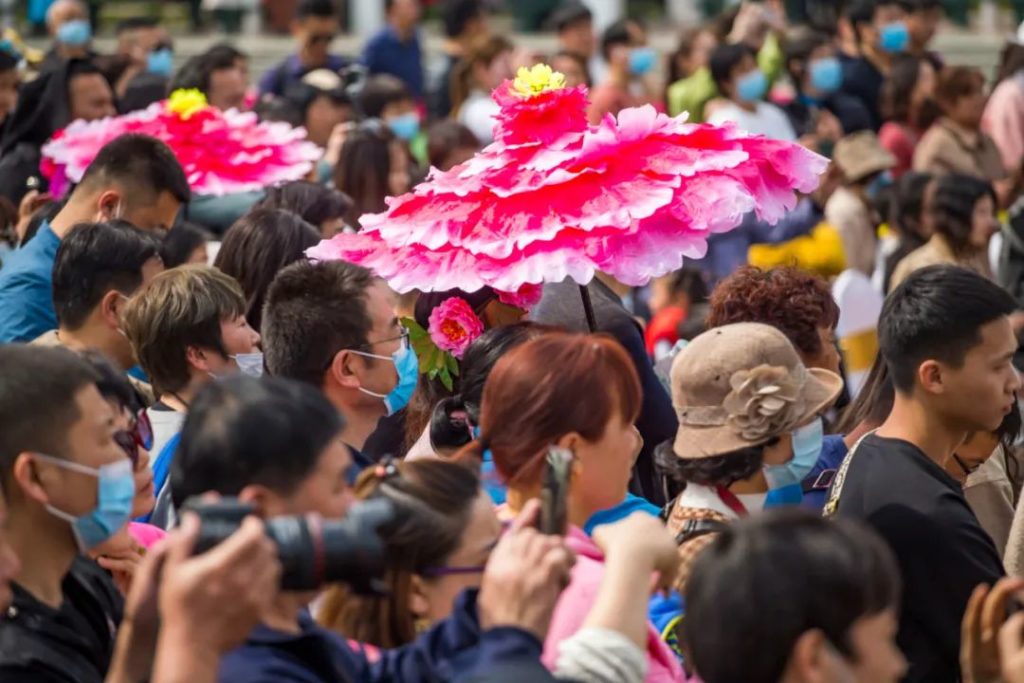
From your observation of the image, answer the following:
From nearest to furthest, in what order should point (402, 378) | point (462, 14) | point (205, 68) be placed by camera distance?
1. point (402, 378)
2. point (205, 68)
3. point (462, 14)

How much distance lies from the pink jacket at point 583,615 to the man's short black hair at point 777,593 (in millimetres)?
367

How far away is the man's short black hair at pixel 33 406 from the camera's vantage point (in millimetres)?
3521

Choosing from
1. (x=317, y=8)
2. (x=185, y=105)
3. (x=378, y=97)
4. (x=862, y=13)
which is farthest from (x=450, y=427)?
(x=862, y=13)

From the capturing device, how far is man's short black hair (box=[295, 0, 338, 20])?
39.4ft

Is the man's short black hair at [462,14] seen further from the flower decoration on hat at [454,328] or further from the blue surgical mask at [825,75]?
the flower decoration on hat at [454,328]

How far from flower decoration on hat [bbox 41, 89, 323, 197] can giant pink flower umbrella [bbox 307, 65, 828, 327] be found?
2.55 metres

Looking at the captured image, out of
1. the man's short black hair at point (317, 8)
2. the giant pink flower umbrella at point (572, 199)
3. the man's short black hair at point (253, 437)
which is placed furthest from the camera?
the man's short black hair at point (317, 8)

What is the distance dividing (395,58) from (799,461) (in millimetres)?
10482

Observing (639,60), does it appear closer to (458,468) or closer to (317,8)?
(317,8)

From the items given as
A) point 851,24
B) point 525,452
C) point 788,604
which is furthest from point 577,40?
point 788,604

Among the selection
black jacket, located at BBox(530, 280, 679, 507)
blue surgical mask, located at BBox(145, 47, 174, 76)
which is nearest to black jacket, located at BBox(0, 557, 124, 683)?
black jacket, located at BBox(530, 280, 679, 507)

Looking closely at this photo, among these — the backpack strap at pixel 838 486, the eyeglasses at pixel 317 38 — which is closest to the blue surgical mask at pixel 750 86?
the eyeglasses at pixel 317 38

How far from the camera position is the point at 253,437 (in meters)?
3.12

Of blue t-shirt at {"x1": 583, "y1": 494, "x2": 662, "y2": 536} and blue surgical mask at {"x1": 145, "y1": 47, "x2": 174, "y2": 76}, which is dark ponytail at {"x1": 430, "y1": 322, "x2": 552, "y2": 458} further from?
blue surgical mask at {"x1": 145, "y1": 47, "x2": 174, "y2": 76}
